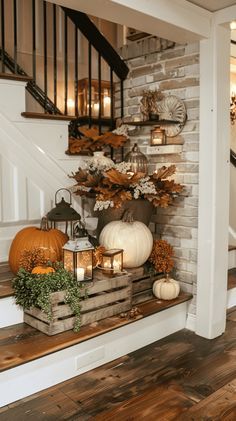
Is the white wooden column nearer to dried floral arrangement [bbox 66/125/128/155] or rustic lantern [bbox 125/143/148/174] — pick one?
rustic lantern [bbox 125/143/148/174]

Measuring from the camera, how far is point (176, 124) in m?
2.97

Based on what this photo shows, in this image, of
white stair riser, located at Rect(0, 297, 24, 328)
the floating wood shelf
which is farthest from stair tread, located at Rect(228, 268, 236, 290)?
white stair riser, located at Rect(0, 297, 24, 328)

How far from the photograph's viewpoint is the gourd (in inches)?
108

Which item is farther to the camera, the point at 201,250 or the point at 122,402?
the point at 201,250

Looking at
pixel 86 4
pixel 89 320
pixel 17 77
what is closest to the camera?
pixel 86 4

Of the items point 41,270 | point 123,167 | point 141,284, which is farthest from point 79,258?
point 123,167

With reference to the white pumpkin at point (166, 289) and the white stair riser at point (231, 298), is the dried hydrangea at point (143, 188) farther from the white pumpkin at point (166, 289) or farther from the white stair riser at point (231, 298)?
the white stair riser at point (231, 298)

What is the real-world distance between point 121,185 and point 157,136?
1.99ft

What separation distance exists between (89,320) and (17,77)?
1628 mm

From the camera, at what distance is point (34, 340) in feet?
7.22

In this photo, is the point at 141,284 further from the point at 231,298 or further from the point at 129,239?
the point at 231,298

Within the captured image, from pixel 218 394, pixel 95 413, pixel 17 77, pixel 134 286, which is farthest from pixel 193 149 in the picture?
pixel 95 413

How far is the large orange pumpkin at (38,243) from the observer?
8.38 ft

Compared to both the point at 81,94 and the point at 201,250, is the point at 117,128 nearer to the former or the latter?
the point at 201,250
